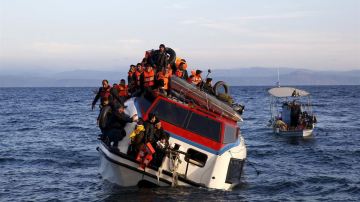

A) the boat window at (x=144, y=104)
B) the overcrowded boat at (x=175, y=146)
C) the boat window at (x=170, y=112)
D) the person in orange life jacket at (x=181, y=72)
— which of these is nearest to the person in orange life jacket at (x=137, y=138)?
the overcrowded boat at (x=175, y=146)

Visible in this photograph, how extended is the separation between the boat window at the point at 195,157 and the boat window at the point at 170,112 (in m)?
1.01

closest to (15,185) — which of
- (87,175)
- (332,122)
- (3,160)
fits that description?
(87,175)

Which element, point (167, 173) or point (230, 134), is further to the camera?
point (230, 134)

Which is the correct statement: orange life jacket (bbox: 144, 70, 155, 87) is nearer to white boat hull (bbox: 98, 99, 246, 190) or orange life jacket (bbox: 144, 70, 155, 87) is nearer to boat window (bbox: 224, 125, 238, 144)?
white boat hull (bbox: 98, 99, 246, 190)

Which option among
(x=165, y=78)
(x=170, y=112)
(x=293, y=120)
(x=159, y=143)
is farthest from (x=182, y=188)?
(x=293, y=120)

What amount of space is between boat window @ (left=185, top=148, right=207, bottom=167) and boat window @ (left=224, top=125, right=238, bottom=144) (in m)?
1.03

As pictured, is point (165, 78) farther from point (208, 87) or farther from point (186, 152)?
point (208, 87)

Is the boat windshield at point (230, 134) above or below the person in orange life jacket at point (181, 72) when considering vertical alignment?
below

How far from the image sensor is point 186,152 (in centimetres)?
1602

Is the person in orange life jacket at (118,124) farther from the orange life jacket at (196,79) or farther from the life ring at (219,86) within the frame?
the life ring at (219,86)

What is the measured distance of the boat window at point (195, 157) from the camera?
15.8 meters

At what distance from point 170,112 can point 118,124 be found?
5.52ft

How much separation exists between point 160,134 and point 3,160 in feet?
37.9

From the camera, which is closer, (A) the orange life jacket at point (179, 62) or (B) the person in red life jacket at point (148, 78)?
(B) the person in red life jacket at point (148, 78)
